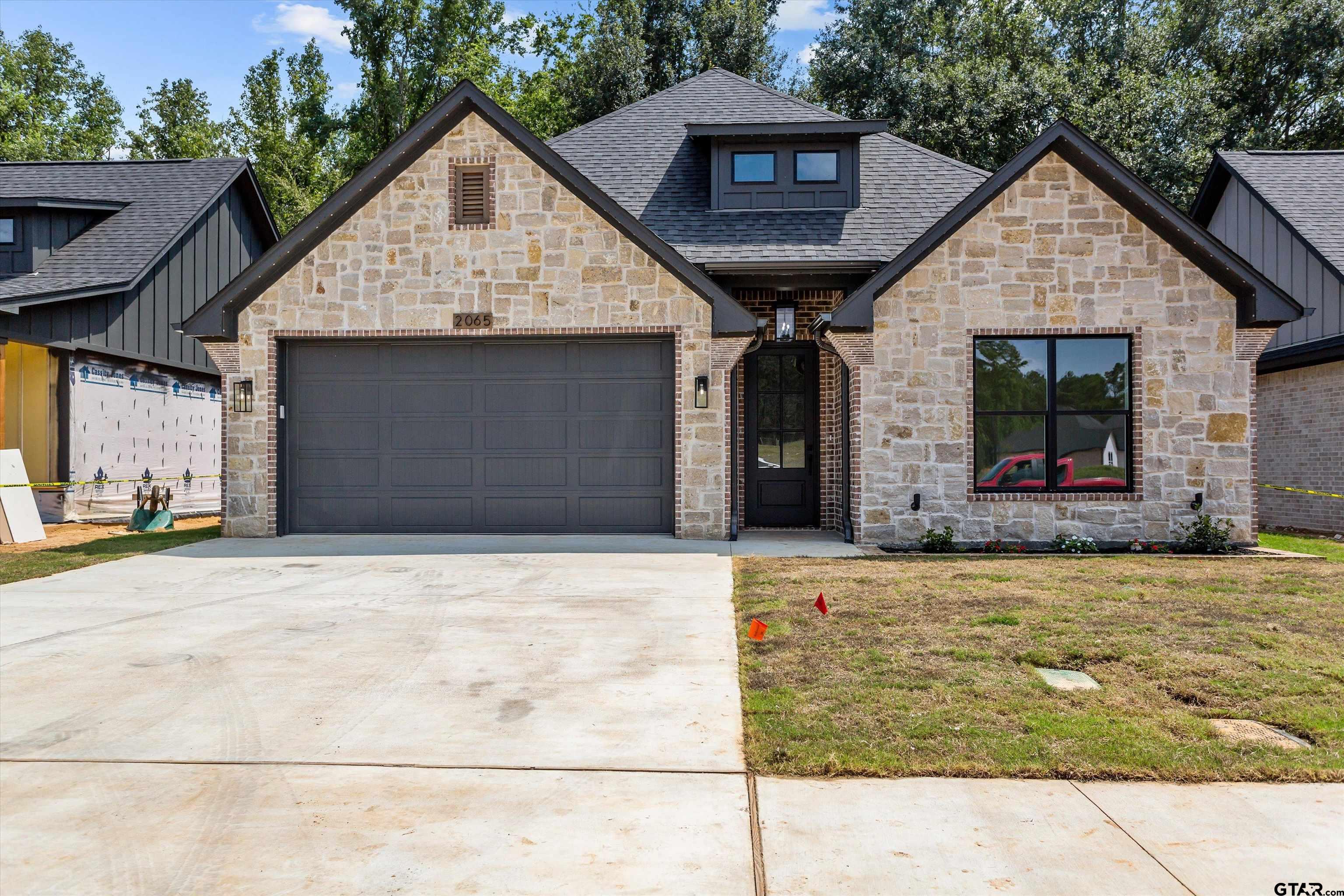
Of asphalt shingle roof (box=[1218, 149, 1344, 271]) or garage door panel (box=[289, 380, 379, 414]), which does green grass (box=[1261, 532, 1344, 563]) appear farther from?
garage door panel (box=[289, 380, 379, 414])

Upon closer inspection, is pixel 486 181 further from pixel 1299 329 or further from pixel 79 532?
pixel 1299 329


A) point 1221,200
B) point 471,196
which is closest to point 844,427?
point 471,196

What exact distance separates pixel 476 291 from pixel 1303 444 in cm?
1396

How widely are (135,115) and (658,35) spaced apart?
25.7 meters

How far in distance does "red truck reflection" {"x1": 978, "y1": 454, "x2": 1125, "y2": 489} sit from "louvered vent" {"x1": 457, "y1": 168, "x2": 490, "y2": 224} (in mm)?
7447

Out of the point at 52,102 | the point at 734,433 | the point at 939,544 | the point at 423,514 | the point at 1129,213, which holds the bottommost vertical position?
the point at 939,544

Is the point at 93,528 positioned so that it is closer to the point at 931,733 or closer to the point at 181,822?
the point at 181,822

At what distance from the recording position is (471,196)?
12.6 metres

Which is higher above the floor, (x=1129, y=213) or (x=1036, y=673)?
(x=1129, y=213)

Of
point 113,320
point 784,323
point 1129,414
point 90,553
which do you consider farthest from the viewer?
point 113,320

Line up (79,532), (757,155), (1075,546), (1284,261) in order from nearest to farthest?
(1075,546) → (79,532) → (757,155) → (1284,261)

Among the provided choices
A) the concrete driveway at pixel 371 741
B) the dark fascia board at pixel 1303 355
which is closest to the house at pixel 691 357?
the dark fascia board at pixel 1303 355

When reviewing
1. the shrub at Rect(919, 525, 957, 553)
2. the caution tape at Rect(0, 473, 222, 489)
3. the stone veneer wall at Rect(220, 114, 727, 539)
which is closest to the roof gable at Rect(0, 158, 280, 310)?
the caution tape at Rect(0, 473, 222, 489)

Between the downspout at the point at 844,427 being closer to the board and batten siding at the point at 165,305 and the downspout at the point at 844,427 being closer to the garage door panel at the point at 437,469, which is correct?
the garage door panel at the point at 437,469
